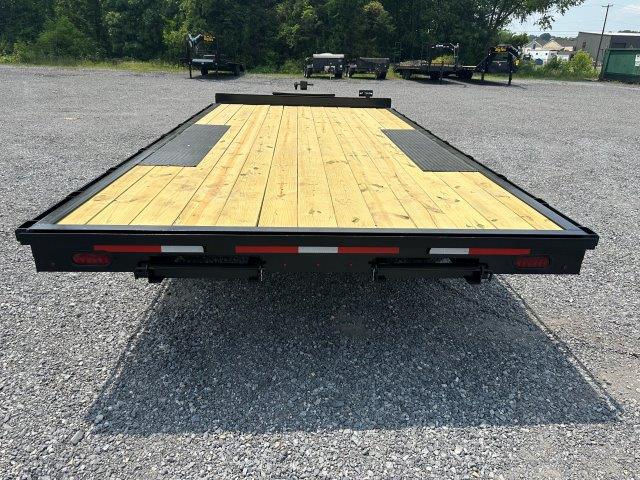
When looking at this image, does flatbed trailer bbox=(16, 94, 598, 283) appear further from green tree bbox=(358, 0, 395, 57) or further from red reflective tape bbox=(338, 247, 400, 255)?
green tree bbox=(358, 0, 395, 57)

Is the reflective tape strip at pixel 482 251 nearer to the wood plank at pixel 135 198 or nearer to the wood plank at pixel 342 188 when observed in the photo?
the wood plank at pixel 342 188

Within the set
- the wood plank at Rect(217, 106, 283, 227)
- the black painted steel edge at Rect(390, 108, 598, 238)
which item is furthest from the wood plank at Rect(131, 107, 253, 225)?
the black painted steel edge at Rect(390, 108, 598, 238)

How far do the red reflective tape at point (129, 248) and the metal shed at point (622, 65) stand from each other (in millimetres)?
35630

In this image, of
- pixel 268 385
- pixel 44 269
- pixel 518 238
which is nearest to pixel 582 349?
pixel 518 238

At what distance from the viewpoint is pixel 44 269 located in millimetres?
2590

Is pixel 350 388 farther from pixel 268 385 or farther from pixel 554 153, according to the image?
pixel 554 153

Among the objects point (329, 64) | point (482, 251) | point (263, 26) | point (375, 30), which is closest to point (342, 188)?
point (482, 251)

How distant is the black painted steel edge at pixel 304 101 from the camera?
7609 millimetres

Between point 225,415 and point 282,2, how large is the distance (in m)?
37.7

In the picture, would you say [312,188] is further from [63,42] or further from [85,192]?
[63,42]

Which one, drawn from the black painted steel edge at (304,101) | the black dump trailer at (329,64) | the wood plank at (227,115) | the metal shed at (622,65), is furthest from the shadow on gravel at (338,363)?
the metal shed at (622,65)

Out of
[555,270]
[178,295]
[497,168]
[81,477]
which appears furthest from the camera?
[497,168]

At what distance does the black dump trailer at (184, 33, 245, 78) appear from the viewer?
23.1m

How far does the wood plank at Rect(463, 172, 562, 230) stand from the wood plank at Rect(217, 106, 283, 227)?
70.2 inches
